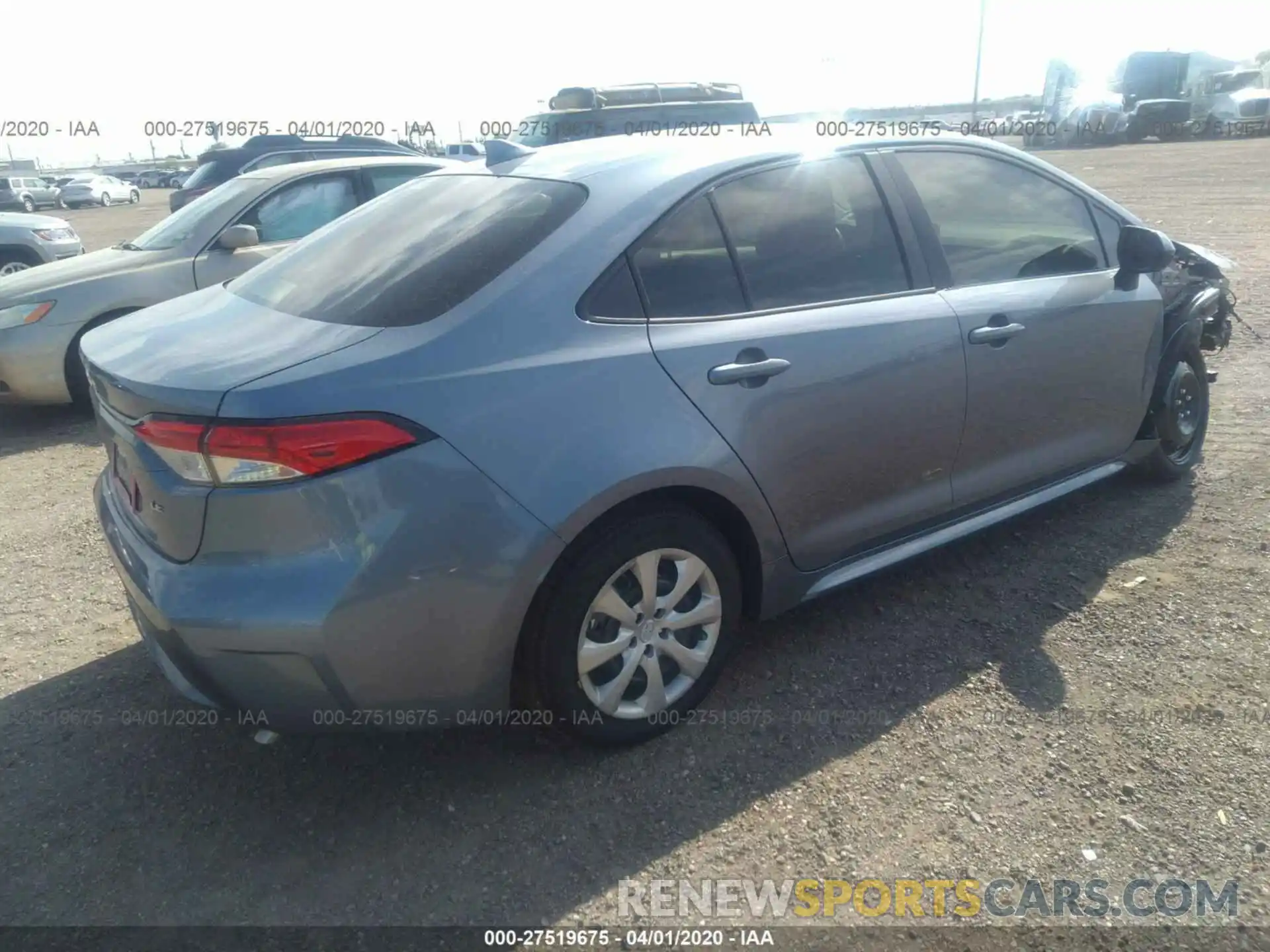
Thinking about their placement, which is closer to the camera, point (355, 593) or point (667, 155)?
point (355, 593)

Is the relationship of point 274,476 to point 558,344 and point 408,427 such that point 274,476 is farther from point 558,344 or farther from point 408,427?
point 558,344

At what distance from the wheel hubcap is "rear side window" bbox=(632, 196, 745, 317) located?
2.32 feet

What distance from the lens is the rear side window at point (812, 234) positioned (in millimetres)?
2951

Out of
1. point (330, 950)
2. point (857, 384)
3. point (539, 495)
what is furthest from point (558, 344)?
point (330, 950)

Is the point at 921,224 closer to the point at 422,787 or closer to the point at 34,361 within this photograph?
the point at 422,787

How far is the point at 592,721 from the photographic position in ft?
8.86

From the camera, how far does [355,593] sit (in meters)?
2.22

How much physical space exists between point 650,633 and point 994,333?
5.40ft

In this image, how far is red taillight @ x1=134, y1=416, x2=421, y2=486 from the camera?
219 centimetres

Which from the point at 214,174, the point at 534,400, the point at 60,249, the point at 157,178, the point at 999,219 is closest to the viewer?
the point at 534,400

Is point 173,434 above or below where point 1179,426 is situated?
above

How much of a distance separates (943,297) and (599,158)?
1260mm

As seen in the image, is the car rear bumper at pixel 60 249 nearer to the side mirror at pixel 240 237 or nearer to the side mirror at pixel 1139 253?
the side mirror at pixel 240 237

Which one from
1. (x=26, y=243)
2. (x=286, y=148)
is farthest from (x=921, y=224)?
(x=286, y=148)
